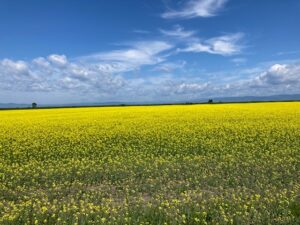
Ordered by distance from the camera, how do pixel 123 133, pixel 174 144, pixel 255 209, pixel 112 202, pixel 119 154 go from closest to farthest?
pixel 255 209, pixel 112 202, pixel 119 154, pixel 174 144, pixel 123 133

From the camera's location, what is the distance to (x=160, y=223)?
253 inches

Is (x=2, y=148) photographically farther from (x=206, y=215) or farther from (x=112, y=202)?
(x=206, y=215)

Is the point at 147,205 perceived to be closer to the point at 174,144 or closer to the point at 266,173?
the point at 266,173

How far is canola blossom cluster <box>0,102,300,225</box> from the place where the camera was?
6.83 meters

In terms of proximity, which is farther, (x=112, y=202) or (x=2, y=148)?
(x=2, y=148)

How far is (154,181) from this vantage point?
927 cm

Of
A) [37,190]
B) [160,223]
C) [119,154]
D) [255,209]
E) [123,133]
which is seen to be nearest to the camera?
[160,223]

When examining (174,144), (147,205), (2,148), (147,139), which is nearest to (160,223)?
(147,205)

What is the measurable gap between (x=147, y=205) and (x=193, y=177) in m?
2.70

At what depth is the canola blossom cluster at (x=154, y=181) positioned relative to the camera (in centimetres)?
683

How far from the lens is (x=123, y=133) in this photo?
18266 mm

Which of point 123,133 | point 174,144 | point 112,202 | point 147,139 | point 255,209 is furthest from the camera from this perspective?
point 123,133

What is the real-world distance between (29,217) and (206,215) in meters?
3.81

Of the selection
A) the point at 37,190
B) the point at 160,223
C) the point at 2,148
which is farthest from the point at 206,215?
the point at 2,148
